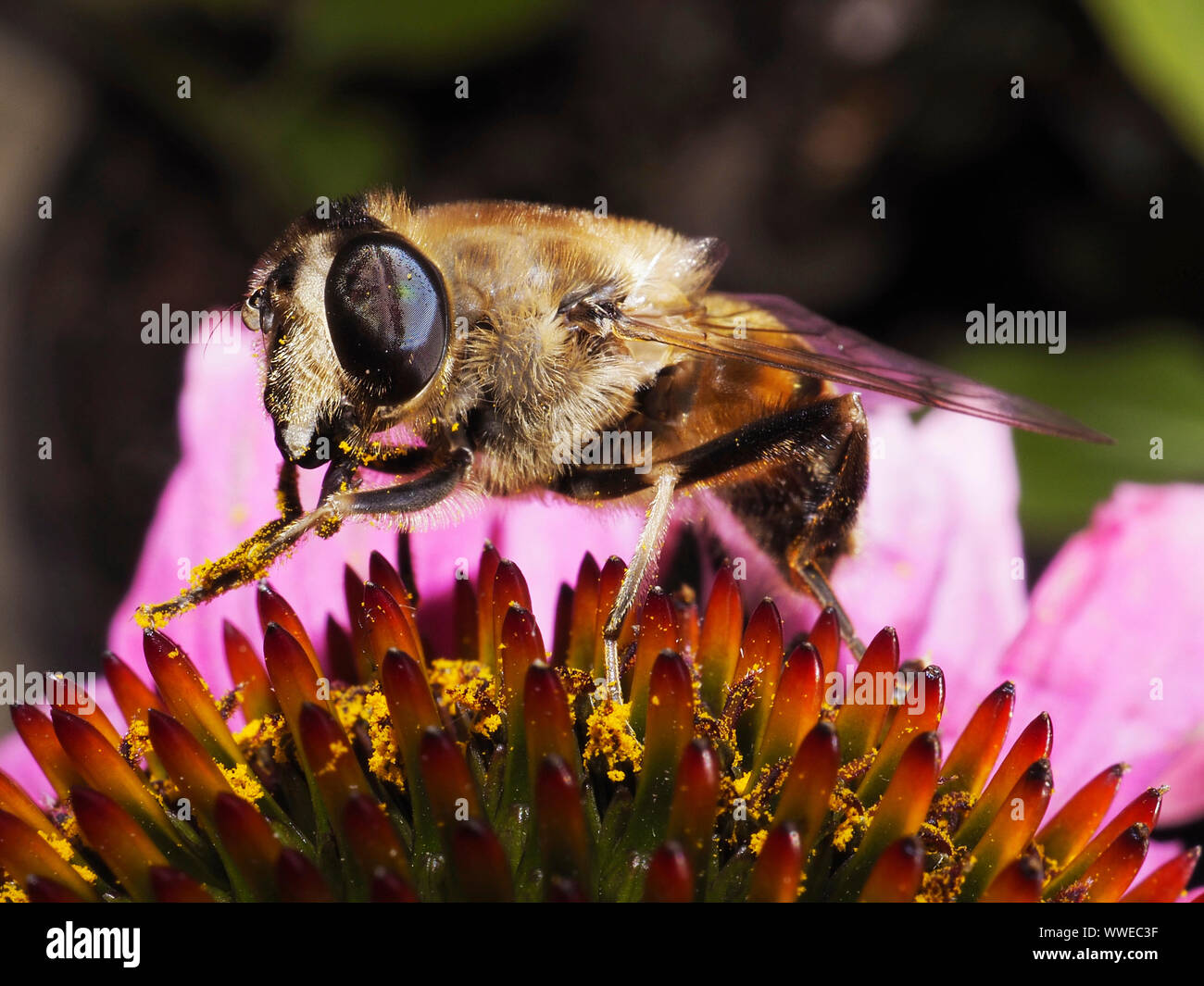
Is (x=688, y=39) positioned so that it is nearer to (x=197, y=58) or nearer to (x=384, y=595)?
(x=197, y=58)

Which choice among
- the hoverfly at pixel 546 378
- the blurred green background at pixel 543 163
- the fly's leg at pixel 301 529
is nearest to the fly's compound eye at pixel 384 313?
the hoverfly at pixel 546 378

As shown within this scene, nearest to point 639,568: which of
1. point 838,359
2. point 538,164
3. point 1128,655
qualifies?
point 838,359

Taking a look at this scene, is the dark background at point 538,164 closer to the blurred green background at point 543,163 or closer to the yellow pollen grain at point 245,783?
the blurred green background at point 543,163

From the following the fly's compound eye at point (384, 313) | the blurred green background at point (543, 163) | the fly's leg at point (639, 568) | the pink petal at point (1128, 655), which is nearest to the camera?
the fly's compound eye at point (384, 313)

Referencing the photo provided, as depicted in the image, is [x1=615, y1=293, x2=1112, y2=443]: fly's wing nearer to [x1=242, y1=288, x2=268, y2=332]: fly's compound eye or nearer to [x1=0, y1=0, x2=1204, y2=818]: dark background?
[x1=242, y1=288, x2=268, y2=332]: fly's compound eye

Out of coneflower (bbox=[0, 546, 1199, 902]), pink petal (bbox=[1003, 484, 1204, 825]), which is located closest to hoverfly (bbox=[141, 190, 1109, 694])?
coneflower (bbox=[0, 546, 1199, 902])

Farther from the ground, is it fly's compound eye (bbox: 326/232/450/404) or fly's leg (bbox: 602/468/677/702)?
fly's compound eye (bbox: 326/232/450/404)

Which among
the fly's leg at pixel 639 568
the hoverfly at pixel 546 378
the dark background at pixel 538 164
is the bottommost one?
the fly's leg at pixel 639 568
